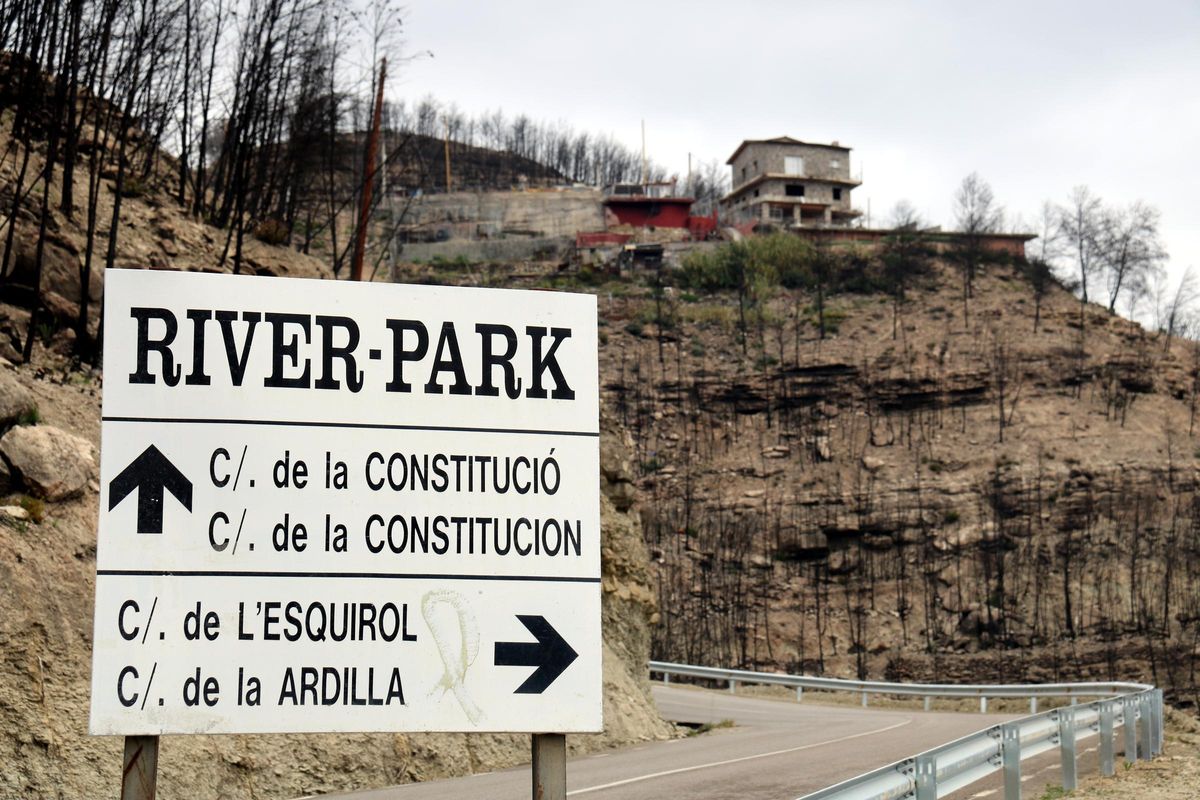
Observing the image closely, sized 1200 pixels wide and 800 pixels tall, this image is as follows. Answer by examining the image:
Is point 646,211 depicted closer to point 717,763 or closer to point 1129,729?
point 717,763

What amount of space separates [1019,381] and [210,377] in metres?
62.4

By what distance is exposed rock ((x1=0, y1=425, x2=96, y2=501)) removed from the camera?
1457cm

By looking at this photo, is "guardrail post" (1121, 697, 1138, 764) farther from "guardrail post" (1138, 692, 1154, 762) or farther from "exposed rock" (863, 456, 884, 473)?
"exposed rock" (863, 456, 884, 473)

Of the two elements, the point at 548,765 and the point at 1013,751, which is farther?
the point at 1013,751

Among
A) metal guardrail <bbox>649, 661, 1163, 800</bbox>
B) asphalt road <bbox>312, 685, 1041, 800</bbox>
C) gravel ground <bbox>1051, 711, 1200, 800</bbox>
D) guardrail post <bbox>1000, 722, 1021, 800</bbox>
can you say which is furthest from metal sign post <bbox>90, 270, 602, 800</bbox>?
asphalt road <bbox>312, 685, 1041, 800</bbox>

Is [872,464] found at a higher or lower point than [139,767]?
lower

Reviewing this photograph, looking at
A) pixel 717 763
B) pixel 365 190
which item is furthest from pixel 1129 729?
pixel 365 190

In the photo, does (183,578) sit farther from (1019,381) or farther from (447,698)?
(1019,381)

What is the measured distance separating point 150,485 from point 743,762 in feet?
44.4

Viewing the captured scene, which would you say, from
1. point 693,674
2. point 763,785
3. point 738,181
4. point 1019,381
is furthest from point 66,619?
point 738,181

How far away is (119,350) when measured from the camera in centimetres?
466

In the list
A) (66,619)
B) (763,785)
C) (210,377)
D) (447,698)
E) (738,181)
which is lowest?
(763,785)

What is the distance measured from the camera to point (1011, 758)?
35.1 feet

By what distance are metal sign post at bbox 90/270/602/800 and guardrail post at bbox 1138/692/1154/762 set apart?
12155 mm
